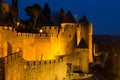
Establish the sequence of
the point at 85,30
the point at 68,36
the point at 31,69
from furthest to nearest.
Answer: the point at 85,30, the point at 68,36, the point at 31,69

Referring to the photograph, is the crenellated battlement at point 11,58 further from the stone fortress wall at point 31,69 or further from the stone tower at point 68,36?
the stone tower at point 68,36

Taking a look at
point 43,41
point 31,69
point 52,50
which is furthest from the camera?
point 52,50

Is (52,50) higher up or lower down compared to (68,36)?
lower down

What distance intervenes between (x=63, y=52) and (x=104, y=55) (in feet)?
58.1

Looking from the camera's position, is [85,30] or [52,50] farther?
[85,30]

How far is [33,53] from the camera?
36969 mm

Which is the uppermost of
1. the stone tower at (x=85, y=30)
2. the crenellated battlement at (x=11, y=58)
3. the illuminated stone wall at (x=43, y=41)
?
the stone tower at (x=85, y=30)

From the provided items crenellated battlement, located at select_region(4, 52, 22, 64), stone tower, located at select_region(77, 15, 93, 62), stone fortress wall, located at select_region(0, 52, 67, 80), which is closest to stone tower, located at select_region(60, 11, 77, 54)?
stone tower, located at select_region(77, 15, 93, 62)

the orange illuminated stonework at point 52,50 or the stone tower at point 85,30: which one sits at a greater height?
the stone tower at point 85,30

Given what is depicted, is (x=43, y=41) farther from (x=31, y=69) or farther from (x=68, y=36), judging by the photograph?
(x=31, y=69)

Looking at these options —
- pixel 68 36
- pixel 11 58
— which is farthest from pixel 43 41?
pixel 11 58

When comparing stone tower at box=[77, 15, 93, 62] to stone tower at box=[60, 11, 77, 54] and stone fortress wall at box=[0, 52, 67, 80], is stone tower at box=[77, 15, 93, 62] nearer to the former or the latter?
stone tower at box=[60, 11, 77, 54]

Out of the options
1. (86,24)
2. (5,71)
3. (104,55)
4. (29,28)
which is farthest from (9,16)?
(5,71)

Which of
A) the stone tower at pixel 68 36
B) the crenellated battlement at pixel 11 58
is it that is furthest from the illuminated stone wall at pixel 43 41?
the crenellated battlement at pixel 11 58
